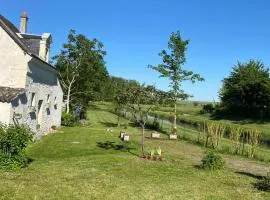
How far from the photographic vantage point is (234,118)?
74750mm

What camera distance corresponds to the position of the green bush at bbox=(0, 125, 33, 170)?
1611cm

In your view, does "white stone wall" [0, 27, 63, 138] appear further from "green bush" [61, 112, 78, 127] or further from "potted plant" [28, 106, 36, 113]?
"green bush" [61, 112, 78, 127]

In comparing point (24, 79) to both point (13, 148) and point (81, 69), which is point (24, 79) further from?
point (81, 69)

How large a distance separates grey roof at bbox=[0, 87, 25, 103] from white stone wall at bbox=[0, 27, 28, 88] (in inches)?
14.9

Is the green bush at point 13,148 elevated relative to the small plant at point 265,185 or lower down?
elevated

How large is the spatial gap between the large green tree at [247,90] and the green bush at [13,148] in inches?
2393

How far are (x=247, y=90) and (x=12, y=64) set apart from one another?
198 feet

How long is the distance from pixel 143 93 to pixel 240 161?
7.31 meters

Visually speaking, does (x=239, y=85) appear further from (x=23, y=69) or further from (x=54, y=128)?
(x=23, y=69)

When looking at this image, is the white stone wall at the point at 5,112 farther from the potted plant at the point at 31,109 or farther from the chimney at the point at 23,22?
the chimney at the point at 23,22

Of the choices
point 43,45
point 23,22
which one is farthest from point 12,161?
point 23,22

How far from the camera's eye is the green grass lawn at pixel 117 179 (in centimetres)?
1304

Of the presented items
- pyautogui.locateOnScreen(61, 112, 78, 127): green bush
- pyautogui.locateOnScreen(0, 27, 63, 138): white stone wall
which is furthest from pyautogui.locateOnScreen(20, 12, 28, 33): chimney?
pyautogui.locateOnScreen(61, 112, 78, 127): green bush

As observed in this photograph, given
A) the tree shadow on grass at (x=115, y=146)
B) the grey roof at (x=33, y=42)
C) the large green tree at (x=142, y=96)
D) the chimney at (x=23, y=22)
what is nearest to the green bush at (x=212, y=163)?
the large green tree at (x=142, y=96)
